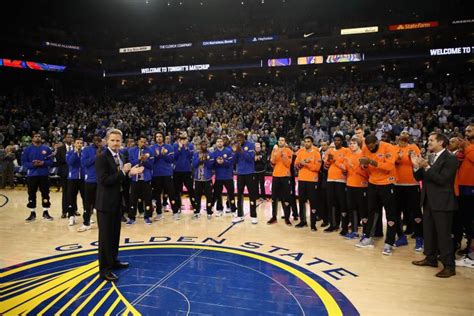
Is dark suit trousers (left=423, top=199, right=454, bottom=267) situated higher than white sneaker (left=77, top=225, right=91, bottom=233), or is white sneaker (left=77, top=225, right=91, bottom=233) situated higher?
dark suit trousers (left=423, top=199, right=454, bottom=267)

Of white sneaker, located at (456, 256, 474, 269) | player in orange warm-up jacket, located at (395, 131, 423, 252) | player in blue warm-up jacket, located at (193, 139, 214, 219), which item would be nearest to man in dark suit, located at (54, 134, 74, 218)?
player in blue warm-up jacket, located at (193, 139, 214, 219)

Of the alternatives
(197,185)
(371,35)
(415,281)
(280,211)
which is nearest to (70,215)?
(197,185)

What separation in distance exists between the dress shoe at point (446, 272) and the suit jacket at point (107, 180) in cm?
465

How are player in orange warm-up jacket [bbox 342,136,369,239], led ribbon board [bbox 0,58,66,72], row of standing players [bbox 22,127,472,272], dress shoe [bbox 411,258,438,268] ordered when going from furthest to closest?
led ribbon board [bbox 0,58,66,72] < player in orange warm-up jacket [bbox 342,136,369,239] < row of standing players [bbox 22,127,472,272] < dress shoe [bbox 411,258,438,268]

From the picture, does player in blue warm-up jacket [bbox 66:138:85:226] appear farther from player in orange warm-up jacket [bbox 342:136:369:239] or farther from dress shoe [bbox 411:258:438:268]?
dress shoe [bbox 411:258:438:268]

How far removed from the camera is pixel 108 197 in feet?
14.8

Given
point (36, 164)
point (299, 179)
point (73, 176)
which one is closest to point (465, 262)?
point (299, 179)

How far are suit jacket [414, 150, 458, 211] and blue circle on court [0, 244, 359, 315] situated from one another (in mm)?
1989

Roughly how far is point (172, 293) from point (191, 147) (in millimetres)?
4978

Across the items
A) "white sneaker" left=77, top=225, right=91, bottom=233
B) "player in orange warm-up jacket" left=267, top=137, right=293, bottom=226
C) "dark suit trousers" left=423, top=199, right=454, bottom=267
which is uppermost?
"player in orange warm-up jacket" left=267, top=137, right=293, bottom=226

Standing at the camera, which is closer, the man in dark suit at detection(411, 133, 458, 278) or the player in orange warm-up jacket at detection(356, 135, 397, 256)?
the man in dark suit at detection(411, 133, 458, 278)

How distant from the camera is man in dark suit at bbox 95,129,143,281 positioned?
4.47 meters

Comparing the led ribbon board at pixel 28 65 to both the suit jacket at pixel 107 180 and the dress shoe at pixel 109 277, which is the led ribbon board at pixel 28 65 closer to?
the suit jacket at pixel 107 180

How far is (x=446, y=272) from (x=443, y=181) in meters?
1.28
